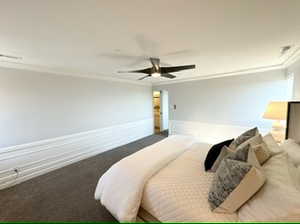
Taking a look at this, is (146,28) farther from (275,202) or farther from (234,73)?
(234,73)

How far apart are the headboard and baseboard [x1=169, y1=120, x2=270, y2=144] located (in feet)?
5.84

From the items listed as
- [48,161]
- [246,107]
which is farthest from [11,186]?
[246,107]

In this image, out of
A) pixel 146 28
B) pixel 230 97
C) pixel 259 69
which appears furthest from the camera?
pixel 230 97

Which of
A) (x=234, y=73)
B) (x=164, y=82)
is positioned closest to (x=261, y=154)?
(x=234, y=73)

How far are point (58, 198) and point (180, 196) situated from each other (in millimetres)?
2018

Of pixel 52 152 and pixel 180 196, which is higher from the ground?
pixel 180 196

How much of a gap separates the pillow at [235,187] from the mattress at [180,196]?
67mm

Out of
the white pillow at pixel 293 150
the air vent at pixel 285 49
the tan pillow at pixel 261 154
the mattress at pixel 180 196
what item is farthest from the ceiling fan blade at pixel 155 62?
the white pillow at pixel 293 150

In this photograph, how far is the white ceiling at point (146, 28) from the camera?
3.79ft

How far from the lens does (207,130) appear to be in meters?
4.73

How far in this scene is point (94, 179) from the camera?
109 inches

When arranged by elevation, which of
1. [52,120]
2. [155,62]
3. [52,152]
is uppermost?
[155,62]

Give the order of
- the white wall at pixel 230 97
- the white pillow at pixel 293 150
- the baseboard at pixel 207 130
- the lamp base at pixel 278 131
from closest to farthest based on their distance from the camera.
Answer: the white pillow at pixel 293 150
the lamp base at pixel 278 131
the white wall at pixel 230 97
the baseboard at pixel 207 130

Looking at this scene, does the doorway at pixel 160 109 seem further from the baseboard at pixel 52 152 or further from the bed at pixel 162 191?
the bed at pixel 162 191
